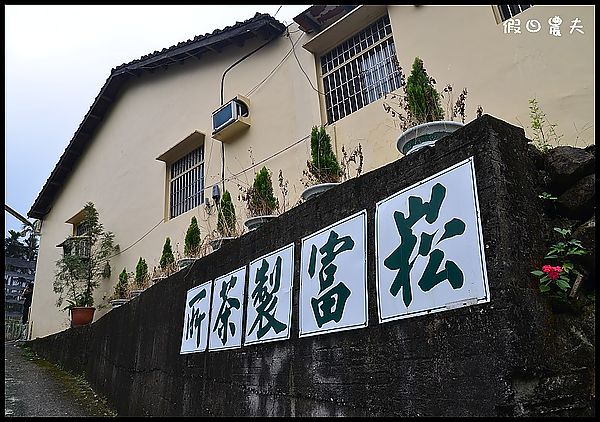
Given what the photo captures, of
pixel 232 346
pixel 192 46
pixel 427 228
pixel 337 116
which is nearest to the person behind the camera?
pixel 427 228

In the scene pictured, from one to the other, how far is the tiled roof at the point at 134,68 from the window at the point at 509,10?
Result: 156 inches

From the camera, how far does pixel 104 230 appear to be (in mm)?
11797

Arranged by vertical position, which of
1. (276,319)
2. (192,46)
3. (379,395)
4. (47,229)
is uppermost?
(192,46)

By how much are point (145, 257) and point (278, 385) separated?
7.34 metres

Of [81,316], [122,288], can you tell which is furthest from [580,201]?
[81,316]

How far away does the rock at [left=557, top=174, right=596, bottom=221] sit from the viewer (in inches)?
98.2

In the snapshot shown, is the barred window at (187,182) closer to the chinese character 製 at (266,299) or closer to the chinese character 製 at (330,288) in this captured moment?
the chinese character 製 at (266,299)

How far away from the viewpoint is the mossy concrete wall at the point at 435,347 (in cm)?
206

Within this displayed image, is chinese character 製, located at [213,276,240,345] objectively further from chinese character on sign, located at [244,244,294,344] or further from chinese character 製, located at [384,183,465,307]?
chinese character 製, located at [384,183,465,307]

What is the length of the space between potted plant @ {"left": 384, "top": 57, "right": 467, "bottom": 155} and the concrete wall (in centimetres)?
137

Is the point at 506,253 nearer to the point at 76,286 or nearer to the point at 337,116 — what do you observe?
the point at 337,116

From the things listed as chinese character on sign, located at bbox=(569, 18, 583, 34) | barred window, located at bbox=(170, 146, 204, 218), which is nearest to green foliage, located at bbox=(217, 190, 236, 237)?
barred window, located at bbox=(170, 146, 204, 218)

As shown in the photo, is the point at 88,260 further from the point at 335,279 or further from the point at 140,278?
the point at 335,279

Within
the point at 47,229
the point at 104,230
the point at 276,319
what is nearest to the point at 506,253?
the point at 276,319
